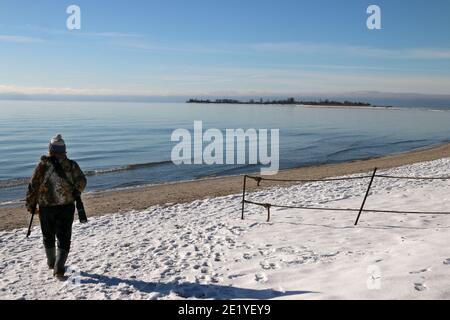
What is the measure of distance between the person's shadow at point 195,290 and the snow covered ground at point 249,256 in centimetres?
2

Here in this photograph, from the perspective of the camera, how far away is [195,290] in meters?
6.64

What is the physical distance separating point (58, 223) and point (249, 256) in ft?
11.1

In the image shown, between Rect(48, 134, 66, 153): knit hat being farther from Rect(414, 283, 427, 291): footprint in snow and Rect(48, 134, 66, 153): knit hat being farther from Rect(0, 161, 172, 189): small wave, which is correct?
Rect(0, 161, 172, 189): small wave

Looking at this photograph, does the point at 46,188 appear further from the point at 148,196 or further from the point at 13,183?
the point at 13,183

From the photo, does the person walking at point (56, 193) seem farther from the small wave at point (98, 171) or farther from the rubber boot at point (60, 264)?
the small wave at point (98, 171)

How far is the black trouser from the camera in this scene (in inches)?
277

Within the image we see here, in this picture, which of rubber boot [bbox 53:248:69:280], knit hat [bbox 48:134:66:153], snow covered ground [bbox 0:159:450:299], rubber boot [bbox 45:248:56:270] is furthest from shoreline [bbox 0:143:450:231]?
knit hat [bbox 48:134:66:153]

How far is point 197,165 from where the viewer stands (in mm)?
29344

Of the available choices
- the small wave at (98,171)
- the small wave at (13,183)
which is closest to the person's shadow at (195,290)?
the small wave at (13,183)

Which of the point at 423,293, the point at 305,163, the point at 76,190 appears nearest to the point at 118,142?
the point at 305,163

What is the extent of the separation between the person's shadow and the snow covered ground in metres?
0.02

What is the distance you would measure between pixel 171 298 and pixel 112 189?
15.8m

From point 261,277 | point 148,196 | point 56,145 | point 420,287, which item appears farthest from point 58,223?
point 148,196
